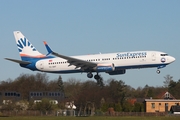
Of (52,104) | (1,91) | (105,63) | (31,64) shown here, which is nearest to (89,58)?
(105,63)

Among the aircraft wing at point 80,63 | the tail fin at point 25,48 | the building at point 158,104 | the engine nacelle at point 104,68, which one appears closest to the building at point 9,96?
the building at point 158,104

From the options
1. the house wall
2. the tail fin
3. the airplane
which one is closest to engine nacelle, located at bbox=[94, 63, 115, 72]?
the airplane

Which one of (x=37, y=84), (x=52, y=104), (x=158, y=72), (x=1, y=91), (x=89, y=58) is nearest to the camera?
(x=158, y=72)

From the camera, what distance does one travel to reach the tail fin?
3735 inches

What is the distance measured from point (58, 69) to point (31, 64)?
4.90 meters

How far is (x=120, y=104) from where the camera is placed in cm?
12119

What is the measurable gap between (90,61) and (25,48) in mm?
14754

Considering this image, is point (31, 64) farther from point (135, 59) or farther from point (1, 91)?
point (1, 91)

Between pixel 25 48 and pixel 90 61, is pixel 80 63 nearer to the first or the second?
pixel 90 61

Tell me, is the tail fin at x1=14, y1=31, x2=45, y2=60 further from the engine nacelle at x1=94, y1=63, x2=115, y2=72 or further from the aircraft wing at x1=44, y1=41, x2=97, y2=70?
the engine nacelle at x1=94, y1=63, x2=115, y2=72

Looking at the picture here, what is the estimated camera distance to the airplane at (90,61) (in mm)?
83875

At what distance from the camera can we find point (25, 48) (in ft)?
320

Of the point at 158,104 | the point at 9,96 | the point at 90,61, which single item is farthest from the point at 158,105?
the point at 9,96

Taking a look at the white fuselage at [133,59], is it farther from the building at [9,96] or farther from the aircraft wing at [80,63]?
the building at [9,96]
